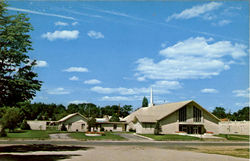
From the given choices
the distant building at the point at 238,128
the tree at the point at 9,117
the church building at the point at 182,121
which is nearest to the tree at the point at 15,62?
the tree at the point at 9,117

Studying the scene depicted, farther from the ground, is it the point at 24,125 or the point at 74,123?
the point at 74,123

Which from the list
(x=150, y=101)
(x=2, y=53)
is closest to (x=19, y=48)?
(x=2, y=53)

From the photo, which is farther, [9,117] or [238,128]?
[238,128]

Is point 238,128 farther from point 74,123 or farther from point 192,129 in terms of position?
point 74,123

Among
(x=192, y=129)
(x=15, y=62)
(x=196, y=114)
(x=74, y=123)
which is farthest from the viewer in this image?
(x=74, y=123)

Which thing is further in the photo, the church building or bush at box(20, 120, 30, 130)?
bush at box(20, 120, 30, 130)

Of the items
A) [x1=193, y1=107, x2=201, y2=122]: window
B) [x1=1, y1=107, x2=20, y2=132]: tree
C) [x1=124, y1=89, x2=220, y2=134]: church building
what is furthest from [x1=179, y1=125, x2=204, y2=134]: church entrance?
[x1=1, y1=107, x2=20, y2=132]: tree

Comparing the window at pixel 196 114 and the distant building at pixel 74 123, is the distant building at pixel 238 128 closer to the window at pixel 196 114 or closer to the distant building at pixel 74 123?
the window at pixel 196 114

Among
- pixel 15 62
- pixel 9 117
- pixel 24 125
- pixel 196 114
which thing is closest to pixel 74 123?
pixel 24 125

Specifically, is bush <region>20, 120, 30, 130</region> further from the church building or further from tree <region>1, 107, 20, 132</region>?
the church building

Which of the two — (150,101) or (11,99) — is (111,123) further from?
(11,99)

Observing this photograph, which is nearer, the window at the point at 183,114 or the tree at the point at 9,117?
the tree at the point at 9,117

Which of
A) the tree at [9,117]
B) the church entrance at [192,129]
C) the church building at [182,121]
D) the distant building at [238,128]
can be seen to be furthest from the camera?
the distant building at [238,128]

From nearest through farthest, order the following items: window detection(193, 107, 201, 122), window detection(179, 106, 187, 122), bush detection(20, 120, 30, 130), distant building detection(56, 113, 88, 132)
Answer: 1. window detection(179, 106, 187, 122)
2. window detection(193, 107, 201, 122)
3. bush detection(20, 120, 30, 130)
4. distant building detection(56, 113, 88, 132)
